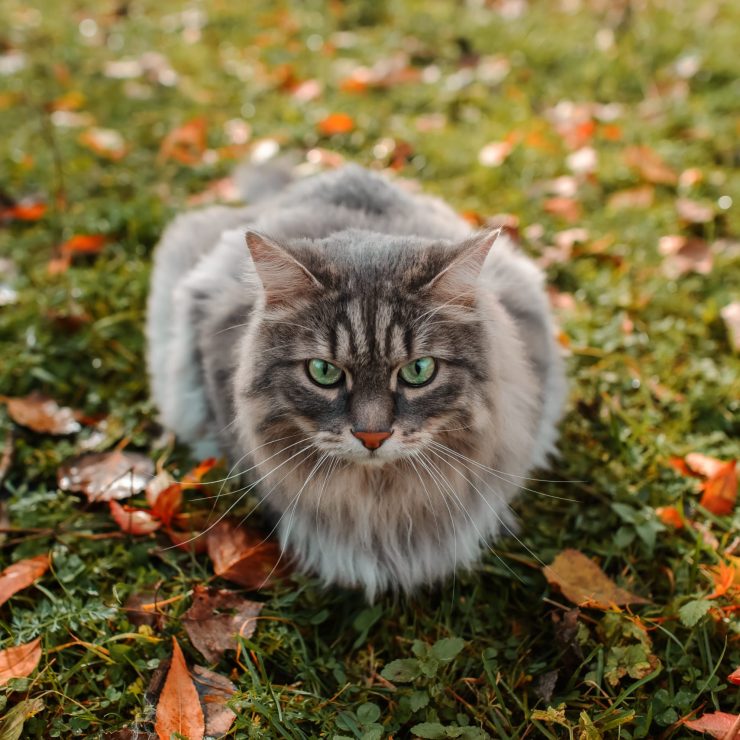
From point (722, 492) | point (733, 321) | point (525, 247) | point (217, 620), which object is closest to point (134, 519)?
point (217, 620)

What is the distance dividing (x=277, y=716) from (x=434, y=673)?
16.8 inches

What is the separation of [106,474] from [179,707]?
0.96m

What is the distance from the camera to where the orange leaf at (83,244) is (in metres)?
3.56

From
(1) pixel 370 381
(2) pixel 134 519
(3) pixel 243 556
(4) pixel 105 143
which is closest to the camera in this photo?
(1) pixel 370 381

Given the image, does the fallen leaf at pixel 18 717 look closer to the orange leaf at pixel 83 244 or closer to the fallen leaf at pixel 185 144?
the orange leaf at pixel 83 244

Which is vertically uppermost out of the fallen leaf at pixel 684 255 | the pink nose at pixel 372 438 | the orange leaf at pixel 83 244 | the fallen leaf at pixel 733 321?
the pink nose at pixel 372 438

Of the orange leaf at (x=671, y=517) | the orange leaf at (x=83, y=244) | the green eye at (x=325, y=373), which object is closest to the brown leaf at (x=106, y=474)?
the green eye at (x=325, y=373)

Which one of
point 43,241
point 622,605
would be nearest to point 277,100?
point 43,241

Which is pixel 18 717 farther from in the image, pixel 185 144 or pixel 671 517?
pixel 185 144

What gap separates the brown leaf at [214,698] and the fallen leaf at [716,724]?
1.17m

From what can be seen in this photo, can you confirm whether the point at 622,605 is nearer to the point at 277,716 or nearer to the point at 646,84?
the point at 277,716

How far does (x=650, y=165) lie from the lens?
3967mm

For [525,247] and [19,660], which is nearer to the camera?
[19,660]

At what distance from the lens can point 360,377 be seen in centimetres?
196
